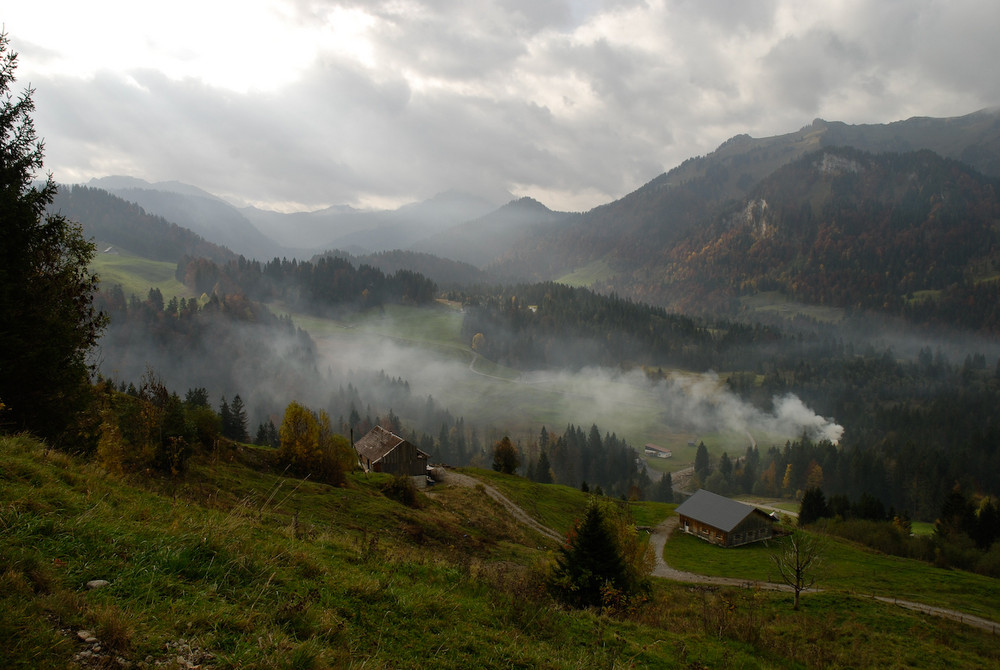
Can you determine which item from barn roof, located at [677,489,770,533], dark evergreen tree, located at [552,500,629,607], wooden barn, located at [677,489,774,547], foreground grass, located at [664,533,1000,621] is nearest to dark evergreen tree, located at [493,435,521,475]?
barn roof, located at [677,489,770,533]

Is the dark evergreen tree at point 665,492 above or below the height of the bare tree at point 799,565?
below

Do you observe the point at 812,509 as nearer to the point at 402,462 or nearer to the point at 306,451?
the point at 402,462

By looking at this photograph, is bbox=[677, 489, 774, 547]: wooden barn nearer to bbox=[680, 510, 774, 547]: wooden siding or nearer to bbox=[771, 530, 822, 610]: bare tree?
bbox=[680, 510, 774, 547]: wooden siding

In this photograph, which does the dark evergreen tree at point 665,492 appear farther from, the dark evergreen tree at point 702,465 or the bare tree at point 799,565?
the bare tree at point 799,565

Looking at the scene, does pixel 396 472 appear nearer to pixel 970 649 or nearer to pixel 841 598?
pixel 841 598

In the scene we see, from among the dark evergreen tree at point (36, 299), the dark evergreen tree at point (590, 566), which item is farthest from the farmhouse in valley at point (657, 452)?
the dark evergreen tree at point (36, 299)

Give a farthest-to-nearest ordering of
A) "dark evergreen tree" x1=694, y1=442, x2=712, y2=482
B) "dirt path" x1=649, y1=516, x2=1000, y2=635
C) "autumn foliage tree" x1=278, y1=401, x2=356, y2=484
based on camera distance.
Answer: "dark evergreen tree" x1=694, y1=442, x2=712, y2=482 < "autumn foliage tree" x1=278, y1=401, x2=356, y2=484 < "dirt path" x1=649, y1=516, x2=1000, y2=635

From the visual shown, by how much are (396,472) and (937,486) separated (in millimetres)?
121514

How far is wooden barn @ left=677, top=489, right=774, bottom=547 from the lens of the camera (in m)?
56.9

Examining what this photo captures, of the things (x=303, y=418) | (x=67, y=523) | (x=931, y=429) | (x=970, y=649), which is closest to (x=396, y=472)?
(x=303, y=418)

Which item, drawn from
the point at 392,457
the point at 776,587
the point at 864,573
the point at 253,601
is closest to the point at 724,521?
the point at 864,573

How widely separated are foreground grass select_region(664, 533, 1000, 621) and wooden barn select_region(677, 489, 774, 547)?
1500mm

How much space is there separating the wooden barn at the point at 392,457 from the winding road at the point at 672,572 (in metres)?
4.58

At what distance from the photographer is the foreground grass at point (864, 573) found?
36.8 m
